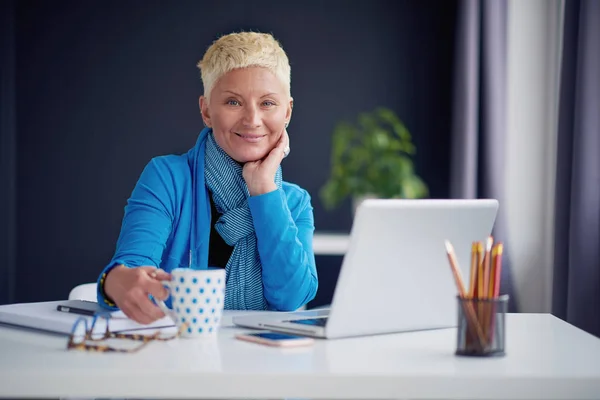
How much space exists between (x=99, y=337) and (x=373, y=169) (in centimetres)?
305

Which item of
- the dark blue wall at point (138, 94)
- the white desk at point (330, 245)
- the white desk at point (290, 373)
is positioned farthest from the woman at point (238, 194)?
the dark blue wall at point (138, 94)

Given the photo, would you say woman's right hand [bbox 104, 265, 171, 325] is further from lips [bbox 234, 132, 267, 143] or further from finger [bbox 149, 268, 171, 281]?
lips [bbox 234, 132, 267, 143]

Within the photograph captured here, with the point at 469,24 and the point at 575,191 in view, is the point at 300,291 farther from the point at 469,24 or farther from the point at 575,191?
the point at 469,24

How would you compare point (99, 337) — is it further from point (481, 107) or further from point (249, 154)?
point (481, 107)

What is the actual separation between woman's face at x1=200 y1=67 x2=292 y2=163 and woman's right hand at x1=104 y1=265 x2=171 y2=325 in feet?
2.19

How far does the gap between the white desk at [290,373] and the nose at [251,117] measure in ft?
2.72

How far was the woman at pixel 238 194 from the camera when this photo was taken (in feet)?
6.19

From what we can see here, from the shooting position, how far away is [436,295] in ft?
4.75

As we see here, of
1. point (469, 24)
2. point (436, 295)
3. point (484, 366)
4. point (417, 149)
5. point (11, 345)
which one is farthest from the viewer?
point (417, 149)

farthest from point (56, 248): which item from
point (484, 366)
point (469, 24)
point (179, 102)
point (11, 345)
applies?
point (484, 366)

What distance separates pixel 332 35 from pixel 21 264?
7.21 ft

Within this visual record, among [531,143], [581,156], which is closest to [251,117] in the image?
[581,156]

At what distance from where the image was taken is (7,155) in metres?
4.75

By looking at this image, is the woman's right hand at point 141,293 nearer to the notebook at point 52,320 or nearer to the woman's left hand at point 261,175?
the notebook at point 52,320
